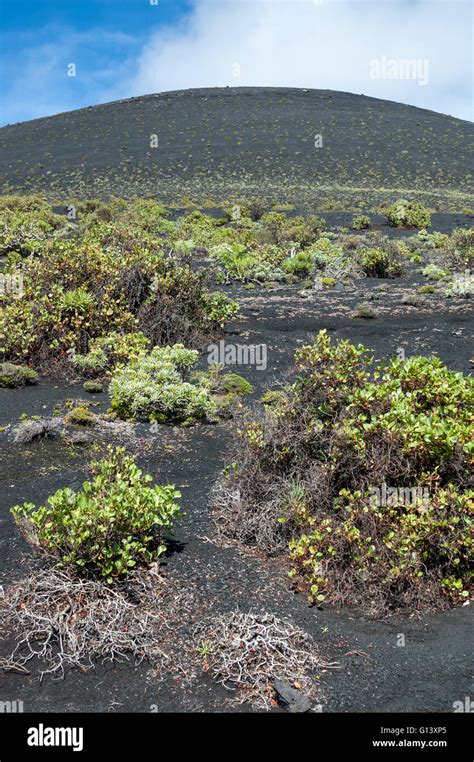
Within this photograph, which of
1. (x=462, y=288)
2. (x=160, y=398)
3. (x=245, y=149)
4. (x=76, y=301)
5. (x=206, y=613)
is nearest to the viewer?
(x=206, y=613)

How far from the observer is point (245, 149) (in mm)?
53344

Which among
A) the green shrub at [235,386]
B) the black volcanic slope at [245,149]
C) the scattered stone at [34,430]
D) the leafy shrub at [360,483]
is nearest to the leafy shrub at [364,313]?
the green shrub at [235,386]

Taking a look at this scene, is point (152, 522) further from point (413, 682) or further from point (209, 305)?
point (209, 305)

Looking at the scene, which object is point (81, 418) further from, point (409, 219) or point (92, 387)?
point (409, 219)

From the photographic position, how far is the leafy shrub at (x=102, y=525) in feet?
13.4

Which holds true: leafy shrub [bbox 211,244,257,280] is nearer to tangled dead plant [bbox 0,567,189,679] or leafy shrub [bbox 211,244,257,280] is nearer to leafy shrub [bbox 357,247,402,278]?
leafy shrub [bbox 357,247,402,278]

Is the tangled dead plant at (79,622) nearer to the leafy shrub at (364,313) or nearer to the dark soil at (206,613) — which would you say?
the dark soil at (206,613)

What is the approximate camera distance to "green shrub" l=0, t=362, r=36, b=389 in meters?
8.40

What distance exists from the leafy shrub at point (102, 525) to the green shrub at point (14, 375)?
4.17 metres

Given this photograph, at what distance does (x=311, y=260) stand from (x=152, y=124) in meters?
50.3

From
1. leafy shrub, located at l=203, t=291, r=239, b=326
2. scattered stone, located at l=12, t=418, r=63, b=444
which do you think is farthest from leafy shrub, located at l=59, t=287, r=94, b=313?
scattered stone, located at l=12, t=418, r=63, b=444

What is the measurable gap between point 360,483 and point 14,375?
528cm

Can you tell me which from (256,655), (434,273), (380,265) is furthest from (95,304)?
(434,273)
